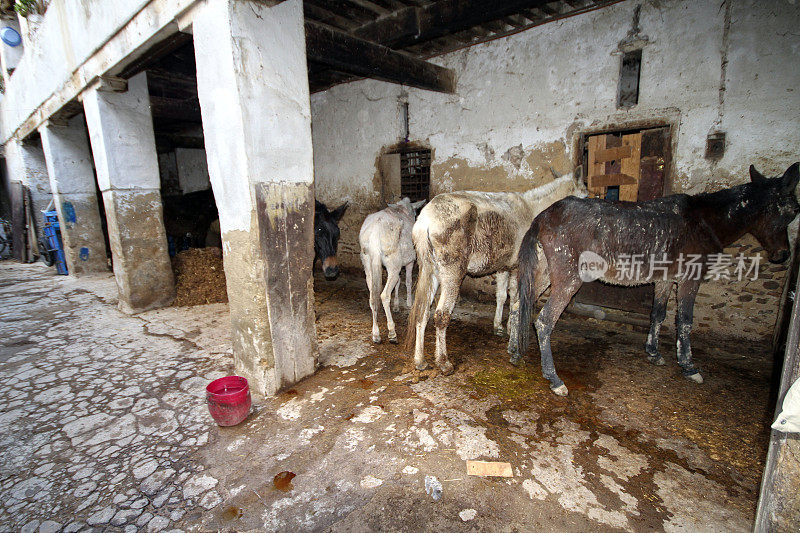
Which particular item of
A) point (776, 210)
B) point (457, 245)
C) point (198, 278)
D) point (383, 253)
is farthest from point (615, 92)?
point (198, 278)

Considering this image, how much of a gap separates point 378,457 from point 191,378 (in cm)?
245

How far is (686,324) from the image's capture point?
3.77 meters

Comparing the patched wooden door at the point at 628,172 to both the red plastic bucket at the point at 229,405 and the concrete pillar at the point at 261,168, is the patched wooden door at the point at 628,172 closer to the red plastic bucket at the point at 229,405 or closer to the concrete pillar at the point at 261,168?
the concrete pillar at the point at 261,168

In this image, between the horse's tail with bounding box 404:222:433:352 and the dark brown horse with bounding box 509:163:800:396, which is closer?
the dark brown horse with bounding box 509:163:800:396

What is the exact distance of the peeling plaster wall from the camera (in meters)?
3.88

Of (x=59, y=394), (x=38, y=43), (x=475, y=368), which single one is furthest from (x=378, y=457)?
(x=38, y=43)

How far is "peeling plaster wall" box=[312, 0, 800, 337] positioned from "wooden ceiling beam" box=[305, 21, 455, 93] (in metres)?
0.61

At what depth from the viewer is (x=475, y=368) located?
399 cm

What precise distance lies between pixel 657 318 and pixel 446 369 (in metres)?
2.69

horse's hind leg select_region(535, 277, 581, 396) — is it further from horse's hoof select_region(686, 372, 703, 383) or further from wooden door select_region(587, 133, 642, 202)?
wooden door select_region(587, 133, 642, 202)

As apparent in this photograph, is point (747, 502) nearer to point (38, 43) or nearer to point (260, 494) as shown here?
point (260, 494)

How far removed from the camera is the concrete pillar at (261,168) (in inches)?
114

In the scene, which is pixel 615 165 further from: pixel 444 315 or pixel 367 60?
pixel 367 60

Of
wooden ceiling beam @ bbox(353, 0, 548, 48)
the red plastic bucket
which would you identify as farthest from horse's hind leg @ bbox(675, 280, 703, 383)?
the red plastic bucket
